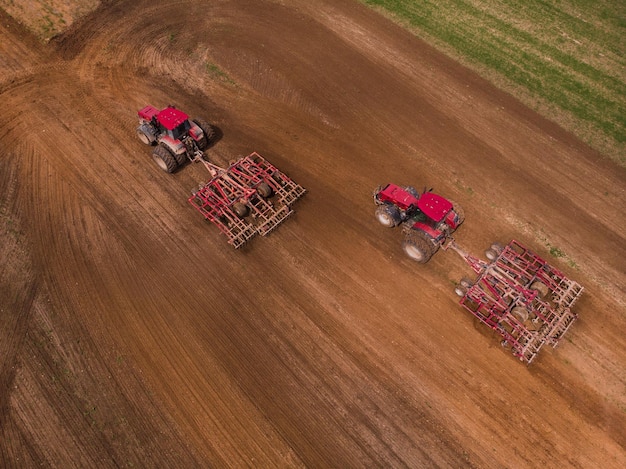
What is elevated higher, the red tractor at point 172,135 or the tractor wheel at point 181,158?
the red tractor at point 172,135

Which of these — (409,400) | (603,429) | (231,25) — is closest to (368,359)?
(409,400)

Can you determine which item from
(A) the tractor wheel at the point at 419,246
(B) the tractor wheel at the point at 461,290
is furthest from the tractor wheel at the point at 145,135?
(B) the tractor wheel at the point at 461,290

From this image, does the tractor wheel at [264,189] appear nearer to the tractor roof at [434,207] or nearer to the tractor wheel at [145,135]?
the tractor wheel at [145,135]

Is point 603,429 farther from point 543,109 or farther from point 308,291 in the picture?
point 543,109

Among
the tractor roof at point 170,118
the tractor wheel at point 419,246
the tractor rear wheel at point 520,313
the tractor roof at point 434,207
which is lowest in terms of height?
the tractor rear wheel at point 520,313

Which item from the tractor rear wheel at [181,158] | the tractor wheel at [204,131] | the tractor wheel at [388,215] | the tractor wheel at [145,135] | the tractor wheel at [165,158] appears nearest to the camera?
the tractor wheel at [388,215]

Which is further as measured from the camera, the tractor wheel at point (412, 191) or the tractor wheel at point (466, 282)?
the tractor wheel at point (412, 191)
